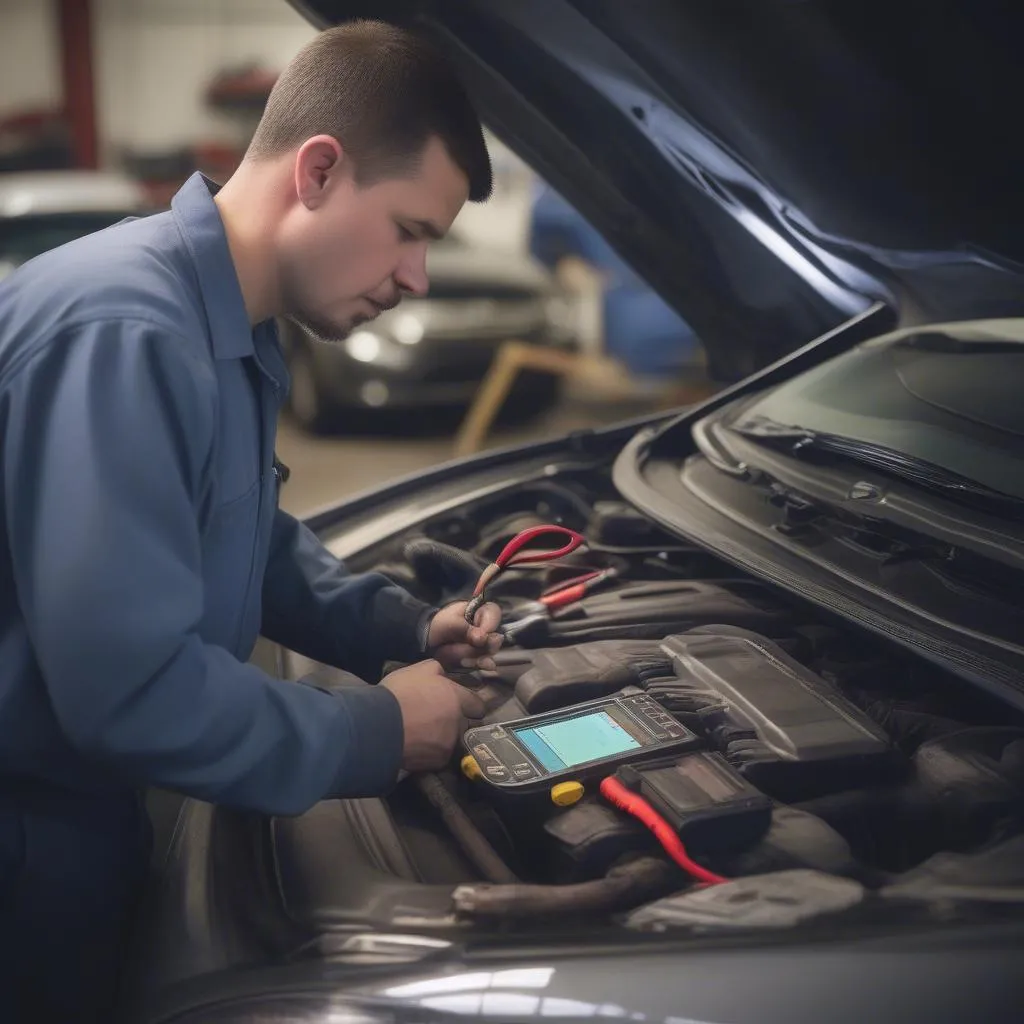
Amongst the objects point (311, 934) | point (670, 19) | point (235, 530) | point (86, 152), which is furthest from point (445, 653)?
point (86, 152)

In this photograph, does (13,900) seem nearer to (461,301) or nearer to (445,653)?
(445,653)

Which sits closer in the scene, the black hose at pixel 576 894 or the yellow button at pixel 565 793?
the black hose at pixel 576 894

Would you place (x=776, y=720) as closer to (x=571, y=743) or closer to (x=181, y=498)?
(x=571, y=743)

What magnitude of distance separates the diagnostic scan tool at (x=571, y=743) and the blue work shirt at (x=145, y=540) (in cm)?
10

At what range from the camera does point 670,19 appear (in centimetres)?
143

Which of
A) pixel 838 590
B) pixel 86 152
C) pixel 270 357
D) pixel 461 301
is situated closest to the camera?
pixel 270 357

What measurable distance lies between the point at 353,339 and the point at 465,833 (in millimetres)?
3929

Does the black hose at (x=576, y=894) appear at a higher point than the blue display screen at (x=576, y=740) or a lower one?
lower

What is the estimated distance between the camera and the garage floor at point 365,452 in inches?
177

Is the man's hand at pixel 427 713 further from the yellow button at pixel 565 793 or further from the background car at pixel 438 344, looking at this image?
the background car at pixel 438 344

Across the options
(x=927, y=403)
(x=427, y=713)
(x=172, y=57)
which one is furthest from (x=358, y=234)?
(x=172, y=57)

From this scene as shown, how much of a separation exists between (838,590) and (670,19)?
75cm

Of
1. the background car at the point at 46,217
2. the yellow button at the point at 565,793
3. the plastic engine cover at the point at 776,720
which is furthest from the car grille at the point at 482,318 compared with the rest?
the yellow button at the point at 565,793

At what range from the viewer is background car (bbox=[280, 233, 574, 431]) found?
485 cm
